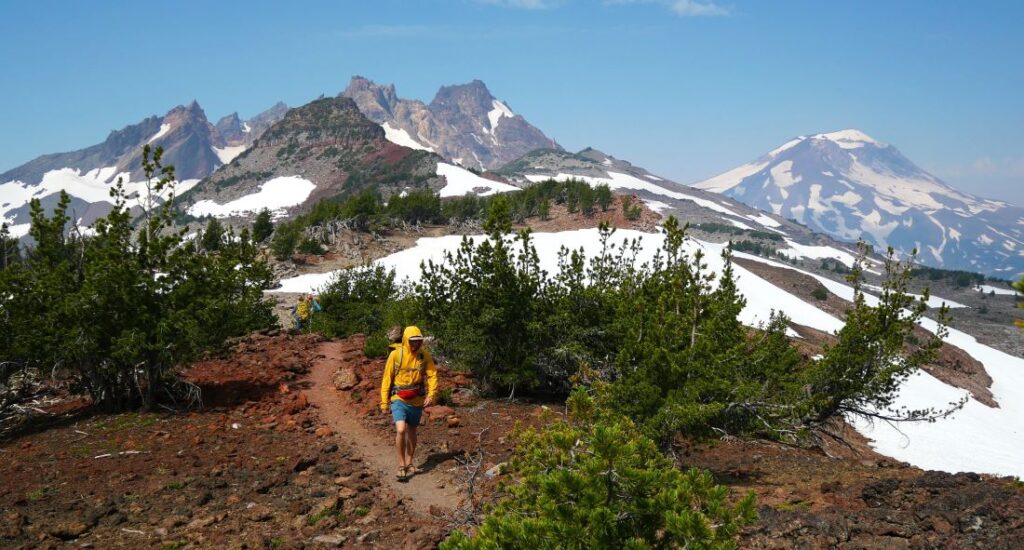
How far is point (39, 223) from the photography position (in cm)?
910

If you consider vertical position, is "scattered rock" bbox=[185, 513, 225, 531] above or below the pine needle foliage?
below

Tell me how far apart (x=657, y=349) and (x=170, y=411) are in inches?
313

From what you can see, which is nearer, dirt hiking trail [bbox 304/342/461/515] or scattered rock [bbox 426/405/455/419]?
dirt hiking trail [bbox 304/342/461/515]

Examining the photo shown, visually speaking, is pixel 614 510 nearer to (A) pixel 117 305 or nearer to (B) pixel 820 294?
(A) pixel 117 305

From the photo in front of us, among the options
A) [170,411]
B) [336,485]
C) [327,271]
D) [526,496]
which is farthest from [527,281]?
[327,271]

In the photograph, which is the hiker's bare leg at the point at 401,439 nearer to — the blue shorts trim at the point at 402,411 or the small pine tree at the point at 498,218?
the blue shorts trim at the point at 402,411

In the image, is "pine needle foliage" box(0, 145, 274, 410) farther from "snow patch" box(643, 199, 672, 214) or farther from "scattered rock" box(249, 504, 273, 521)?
"snow patch" box(643, 199, 672, 214)

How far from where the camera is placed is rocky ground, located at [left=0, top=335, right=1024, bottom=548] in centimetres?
479

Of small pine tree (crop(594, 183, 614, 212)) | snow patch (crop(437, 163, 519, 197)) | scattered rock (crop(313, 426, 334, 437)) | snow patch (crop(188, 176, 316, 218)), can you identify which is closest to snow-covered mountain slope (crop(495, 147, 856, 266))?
snow patch (crop(437, 163, 519, 197))

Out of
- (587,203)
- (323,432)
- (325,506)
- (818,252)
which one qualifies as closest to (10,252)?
(323,432)

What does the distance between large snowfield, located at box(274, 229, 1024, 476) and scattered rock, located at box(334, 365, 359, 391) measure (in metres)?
2.93

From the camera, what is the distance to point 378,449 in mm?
8453

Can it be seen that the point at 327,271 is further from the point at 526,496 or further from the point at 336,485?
the point at 526,496

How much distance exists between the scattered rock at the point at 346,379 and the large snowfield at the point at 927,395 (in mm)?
2926
